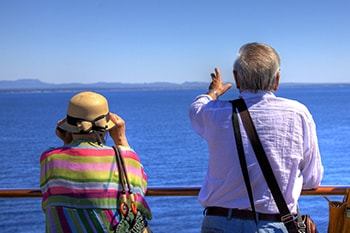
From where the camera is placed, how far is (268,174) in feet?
7.72

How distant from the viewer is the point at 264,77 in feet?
7.84

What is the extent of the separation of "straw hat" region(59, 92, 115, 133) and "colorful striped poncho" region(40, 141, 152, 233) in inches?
3.7

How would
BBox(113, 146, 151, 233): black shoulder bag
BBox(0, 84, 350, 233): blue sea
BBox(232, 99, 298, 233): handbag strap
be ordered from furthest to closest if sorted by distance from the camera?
BBox(0, 84, 350, 233): blue sea
BBox(113, 146, 151, 233): black shoulder bag
BBox(232, 99, 298, 233): handbag strap

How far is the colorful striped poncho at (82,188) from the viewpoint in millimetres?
2447

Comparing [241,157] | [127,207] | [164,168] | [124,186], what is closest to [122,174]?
[124,186]

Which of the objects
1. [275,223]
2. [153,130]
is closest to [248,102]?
[275,223]

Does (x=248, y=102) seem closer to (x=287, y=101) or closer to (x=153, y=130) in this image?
(x=287, y=101)

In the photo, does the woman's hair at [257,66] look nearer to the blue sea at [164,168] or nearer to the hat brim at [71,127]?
the hat brim at [71,127]

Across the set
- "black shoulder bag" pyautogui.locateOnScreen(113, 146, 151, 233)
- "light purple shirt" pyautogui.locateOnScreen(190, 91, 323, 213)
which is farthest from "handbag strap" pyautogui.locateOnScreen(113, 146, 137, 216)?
"light purple shirt" pyautogui.locateOnScreen(190, 91, 323, 213)

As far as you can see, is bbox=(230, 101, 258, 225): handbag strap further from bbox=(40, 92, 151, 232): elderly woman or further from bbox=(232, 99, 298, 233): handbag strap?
bbox=(40, 92, 151, 232): elderly woman

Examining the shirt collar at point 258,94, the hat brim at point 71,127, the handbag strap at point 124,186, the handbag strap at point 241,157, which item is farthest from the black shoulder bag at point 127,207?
the shirt collar at point 258,94

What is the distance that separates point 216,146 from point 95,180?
0.60 metres

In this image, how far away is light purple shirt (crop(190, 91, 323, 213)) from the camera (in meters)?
2.38

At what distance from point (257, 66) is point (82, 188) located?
1012 mm
